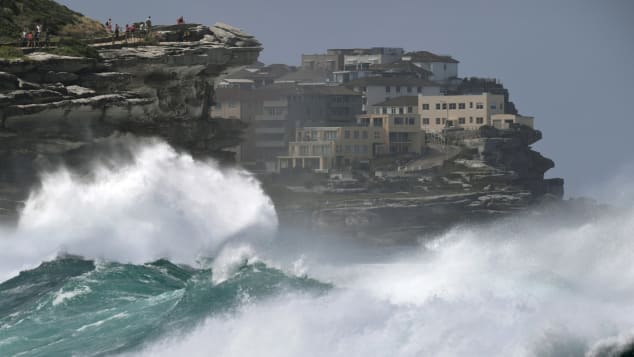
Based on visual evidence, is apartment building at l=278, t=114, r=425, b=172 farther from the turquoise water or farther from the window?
the turquoise water

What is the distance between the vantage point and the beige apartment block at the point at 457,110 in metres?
176

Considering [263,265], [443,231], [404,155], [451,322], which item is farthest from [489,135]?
[451,322]

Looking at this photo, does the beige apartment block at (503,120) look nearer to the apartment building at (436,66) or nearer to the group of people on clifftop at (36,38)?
the apartment building at (436,66)

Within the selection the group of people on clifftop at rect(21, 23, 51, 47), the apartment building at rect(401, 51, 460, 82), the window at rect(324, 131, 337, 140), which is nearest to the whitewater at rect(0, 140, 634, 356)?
the group of people on clifftop at rect(21, 23, 51, 47)

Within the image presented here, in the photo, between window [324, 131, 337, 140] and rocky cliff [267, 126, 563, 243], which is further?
window [324, 131, 337, 140]

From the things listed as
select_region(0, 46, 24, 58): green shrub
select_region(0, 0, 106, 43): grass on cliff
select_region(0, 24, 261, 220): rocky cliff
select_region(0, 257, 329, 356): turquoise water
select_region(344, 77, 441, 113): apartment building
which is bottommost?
select_region(344, 77, 441, 113): apartment building

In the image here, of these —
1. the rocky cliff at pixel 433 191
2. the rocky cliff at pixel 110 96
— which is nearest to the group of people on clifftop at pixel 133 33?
the rocky cliff at pixel 110 96

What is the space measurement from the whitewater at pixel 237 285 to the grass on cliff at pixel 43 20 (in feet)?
29.3

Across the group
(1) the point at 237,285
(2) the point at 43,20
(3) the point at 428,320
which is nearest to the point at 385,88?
(2) the point at 43,20

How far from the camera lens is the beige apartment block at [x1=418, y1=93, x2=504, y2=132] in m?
176

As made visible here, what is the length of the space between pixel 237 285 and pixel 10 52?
21.7m

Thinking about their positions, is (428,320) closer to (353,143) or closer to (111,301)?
(111,301)

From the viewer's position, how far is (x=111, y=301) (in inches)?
1969

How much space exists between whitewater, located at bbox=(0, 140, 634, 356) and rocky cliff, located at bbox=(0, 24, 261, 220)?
1.40m
